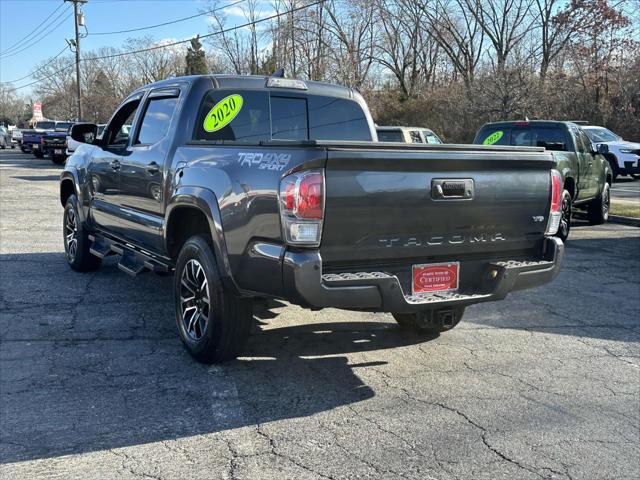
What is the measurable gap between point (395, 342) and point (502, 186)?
175cm

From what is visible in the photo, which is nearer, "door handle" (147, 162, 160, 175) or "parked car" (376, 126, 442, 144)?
"door handle" (147, 162, 160, 175)

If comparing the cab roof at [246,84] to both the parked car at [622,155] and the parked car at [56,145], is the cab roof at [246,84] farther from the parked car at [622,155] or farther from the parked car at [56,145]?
the parked car at [56,145]

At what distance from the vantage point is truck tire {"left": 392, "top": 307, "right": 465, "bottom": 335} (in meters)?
5.02

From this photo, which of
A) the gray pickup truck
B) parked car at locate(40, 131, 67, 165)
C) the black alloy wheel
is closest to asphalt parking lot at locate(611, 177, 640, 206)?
the gray pickup truck

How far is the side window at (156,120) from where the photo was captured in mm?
5496

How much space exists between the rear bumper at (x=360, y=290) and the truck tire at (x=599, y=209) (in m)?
9.47

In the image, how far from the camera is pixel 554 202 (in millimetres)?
4617

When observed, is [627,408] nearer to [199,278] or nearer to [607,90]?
[199,278]

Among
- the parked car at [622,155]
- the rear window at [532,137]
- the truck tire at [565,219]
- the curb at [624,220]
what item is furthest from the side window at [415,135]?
the truck tire at [565,219]

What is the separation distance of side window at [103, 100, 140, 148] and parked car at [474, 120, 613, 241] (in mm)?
7069

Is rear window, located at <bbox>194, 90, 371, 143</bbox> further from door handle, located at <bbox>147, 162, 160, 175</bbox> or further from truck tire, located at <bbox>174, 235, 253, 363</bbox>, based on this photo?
truck tire, located at <bbox>174, 235, 253, 363</bbox>

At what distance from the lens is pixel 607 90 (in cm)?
2920

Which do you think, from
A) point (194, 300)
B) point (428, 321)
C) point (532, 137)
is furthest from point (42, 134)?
point (428, 321)

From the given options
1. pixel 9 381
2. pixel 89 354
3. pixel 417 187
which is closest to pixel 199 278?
pixel 89 354
